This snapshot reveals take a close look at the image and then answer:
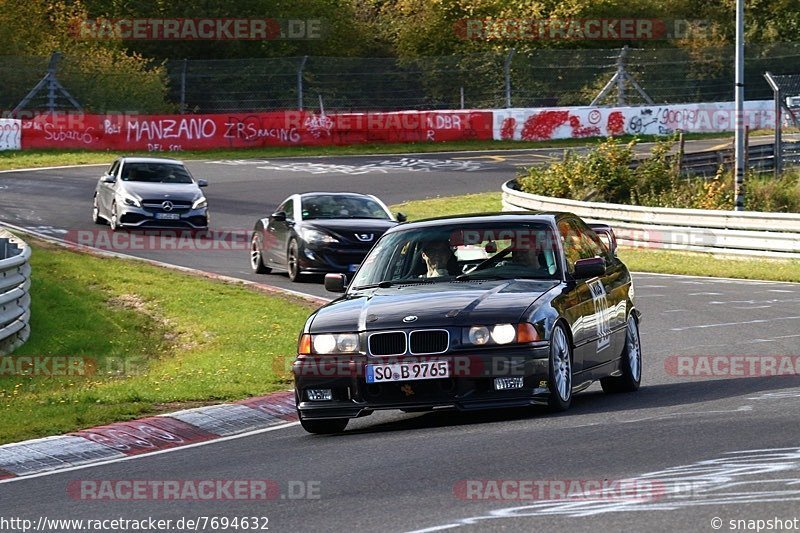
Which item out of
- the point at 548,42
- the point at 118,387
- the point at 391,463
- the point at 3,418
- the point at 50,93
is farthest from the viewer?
the point at 548,42

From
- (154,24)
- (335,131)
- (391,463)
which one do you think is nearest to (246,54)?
(154,24)

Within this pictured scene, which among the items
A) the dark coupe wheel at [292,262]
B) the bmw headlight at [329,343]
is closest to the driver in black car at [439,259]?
the bmw headlight at [329,343]

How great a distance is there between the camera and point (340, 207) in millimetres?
23469

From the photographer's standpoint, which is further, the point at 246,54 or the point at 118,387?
the point at 246,54

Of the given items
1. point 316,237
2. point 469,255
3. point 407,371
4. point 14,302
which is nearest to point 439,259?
point 469,255

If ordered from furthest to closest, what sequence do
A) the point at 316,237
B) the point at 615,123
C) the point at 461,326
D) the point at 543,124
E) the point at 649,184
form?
the point at 615,123 < the point at 543,124 < the point at 649,184 < the point at 316,237 < the point at 461,326

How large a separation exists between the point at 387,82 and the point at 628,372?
40.0 m

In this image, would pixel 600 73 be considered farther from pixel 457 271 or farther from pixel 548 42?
pixel 457 271

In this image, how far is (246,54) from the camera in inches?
2569

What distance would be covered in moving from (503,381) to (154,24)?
2171 inches

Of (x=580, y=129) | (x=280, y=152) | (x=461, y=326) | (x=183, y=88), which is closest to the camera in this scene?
(x=461, y=326)

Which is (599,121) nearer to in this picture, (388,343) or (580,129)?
(580,129)

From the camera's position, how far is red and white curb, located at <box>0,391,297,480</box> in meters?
9.73

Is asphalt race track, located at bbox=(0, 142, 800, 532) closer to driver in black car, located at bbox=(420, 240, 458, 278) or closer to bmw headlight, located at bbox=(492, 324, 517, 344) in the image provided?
bmw headlight, located at bbox=(492, 324, 517, 344)
